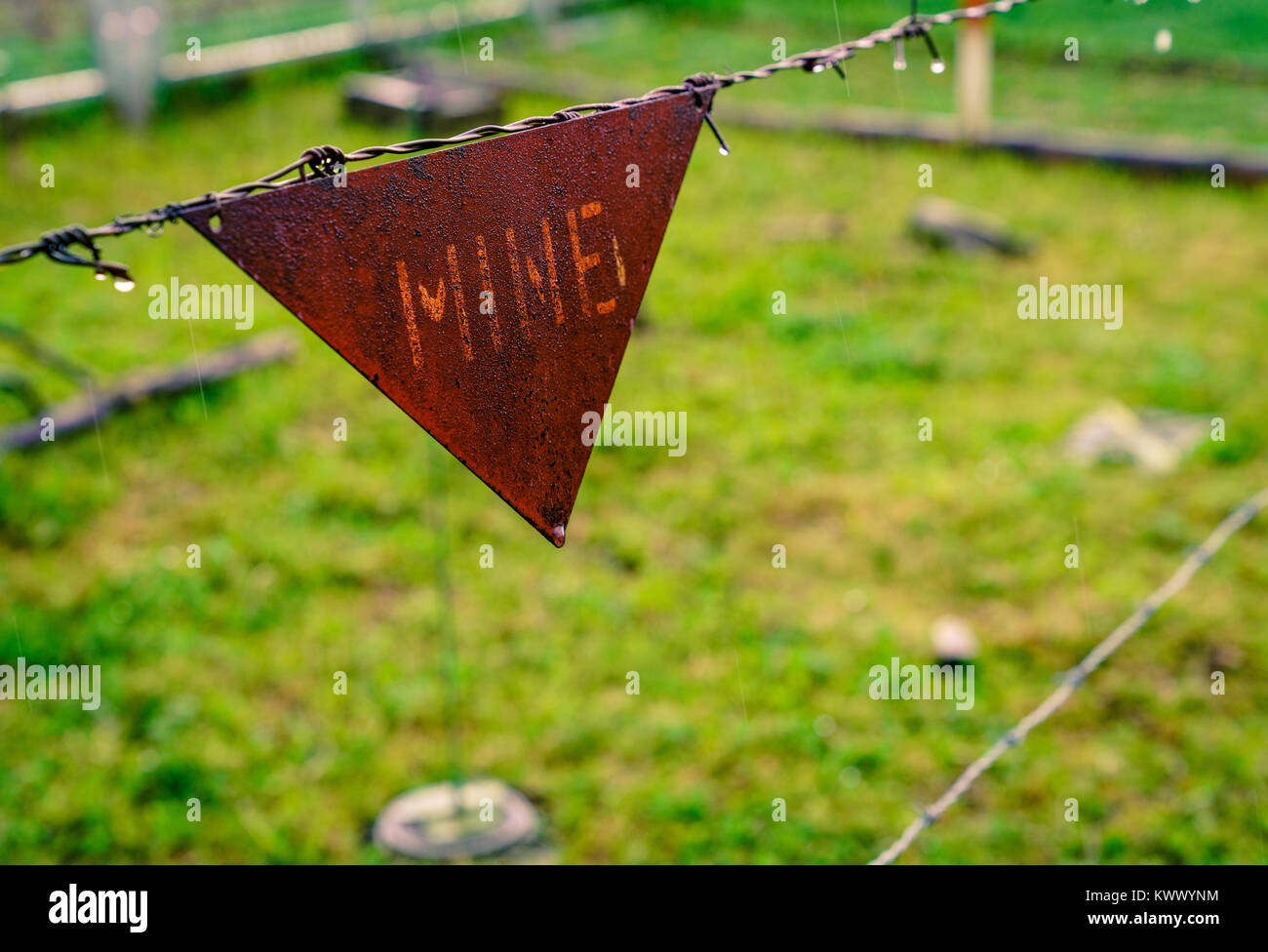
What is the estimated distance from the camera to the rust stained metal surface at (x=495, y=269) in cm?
163

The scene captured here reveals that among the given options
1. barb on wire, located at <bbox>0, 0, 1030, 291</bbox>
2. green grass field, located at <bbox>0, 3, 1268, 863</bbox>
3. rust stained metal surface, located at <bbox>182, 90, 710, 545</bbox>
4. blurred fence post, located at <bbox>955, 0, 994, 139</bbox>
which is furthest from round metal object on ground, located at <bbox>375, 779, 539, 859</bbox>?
blurred fence post, located at <bbox>955, 0, 994, 139</bbox>

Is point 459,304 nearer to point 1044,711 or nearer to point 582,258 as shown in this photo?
point 582,258

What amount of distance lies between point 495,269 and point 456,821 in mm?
2444

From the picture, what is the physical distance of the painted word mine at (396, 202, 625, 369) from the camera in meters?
1.74

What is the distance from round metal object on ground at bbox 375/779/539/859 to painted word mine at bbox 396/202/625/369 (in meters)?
2.23

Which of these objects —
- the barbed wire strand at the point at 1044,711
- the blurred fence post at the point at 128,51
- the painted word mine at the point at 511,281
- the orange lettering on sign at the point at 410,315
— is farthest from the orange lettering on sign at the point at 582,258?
the blurred fence post at the point at 128,51

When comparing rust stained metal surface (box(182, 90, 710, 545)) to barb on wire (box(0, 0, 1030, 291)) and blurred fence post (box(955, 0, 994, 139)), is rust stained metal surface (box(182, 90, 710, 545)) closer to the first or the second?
barb on wire (box(0, 0, 1030, 291))

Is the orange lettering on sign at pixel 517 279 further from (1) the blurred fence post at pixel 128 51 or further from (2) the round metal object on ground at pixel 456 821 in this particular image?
(1) the blurred fence post at pixel 128 51

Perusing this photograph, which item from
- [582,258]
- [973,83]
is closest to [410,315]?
[582,258]

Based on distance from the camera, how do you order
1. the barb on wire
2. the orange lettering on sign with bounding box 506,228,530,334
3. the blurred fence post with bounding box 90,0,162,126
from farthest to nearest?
the blurred fence post with bounding box 90,0,162,126 → the orange lettering on sign with bounding box 506,228,530,334 → the barb on wire

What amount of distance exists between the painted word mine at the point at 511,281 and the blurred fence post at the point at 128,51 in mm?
10480

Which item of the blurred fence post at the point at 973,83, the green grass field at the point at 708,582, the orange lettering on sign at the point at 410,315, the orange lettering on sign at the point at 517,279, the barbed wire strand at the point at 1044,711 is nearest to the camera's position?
the orange lettering on sign at the point at 410,315
